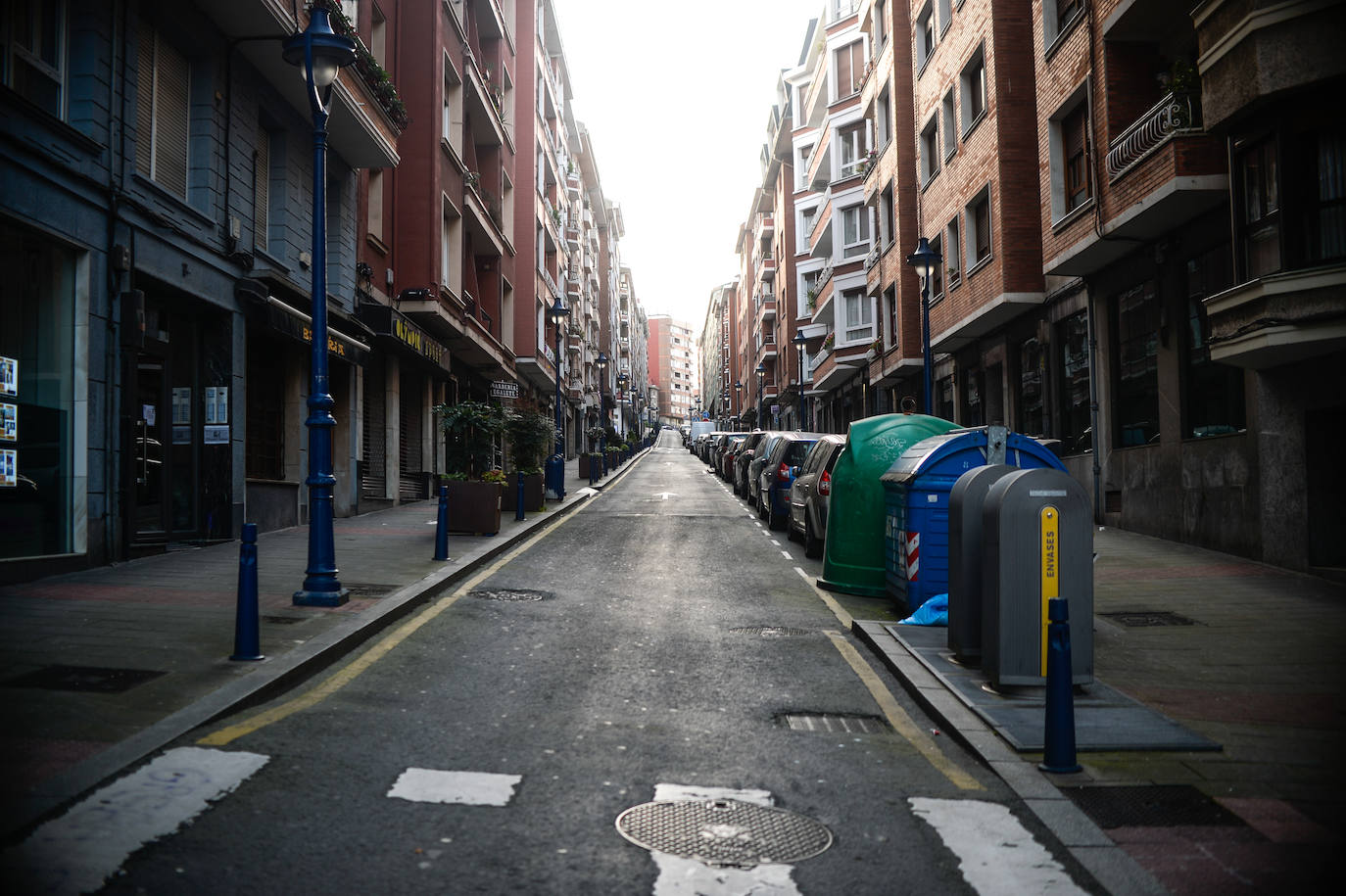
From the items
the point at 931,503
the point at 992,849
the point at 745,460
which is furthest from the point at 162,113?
the point at 745,460

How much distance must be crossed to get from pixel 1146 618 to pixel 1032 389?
1303cm

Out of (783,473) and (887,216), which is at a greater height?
(887,216)

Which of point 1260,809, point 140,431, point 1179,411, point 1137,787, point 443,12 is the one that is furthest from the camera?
point 443,12

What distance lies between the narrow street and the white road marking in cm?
2

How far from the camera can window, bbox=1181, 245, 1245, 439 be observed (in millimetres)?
12469

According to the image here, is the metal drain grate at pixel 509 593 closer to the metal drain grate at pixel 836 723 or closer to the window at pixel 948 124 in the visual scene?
the metal drain grate at pixel 836 723

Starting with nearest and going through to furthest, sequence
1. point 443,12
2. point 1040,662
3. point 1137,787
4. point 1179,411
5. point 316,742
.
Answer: point 1137,787, point 316,742, point 1040,662, point 1179,411, point 443,12

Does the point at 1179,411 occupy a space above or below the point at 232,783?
above

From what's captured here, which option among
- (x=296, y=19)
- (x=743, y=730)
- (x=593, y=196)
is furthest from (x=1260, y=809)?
(x=593, y=196)

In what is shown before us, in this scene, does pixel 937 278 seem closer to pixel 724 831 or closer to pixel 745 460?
pixel 745 460

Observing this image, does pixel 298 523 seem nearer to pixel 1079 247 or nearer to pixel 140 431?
pixel 140 431

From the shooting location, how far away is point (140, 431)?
1220 cm

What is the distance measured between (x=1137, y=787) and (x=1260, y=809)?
50cm

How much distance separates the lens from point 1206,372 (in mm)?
13188
